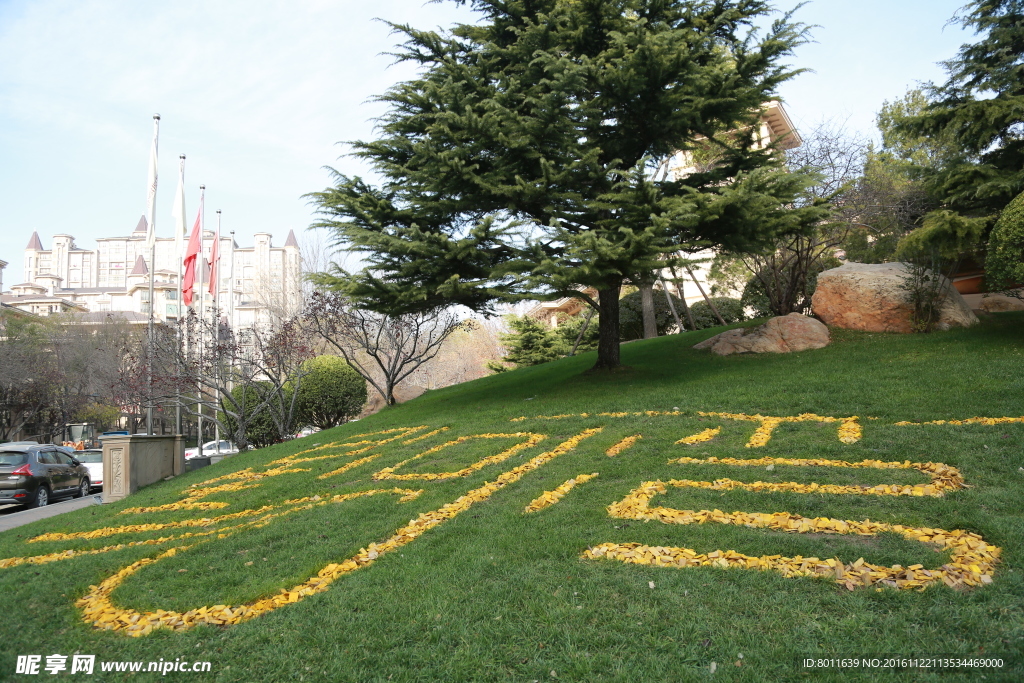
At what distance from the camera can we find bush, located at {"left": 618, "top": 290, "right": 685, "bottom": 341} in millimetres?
22547

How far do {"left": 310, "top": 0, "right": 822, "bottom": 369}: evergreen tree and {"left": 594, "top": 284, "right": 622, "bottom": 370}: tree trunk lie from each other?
0.05 m

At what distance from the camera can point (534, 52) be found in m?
11.9

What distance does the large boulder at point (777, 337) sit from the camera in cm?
1317

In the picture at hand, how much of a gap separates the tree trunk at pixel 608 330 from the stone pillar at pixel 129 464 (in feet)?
28.8

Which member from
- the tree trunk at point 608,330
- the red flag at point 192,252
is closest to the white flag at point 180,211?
the red flag at point 192,252

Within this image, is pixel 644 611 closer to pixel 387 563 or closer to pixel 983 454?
pixel 387 563

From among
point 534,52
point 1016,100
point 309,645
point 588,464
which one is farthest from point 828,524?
point 1016,100

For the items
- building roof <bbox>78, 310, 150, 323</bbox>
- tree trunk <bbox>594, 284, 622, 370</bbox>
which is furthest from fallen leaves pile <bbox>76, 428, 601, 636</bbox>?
building roof <bbox>78, 310, 150, 323</bbox>

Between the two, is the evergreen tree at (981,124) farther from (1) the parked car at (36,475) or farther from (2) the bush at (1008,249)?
(1) the parked car at (36,475)

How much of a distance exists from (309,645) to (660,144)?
1112 centimetres

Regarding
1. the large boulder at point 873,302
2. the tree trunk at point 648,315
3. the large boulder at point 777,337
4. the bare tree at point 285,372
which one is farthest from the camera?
the tree trunk at point 648,315

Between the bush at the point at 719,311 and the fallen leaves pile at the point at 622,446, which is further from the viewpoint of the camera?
the bush at the point at 719,311

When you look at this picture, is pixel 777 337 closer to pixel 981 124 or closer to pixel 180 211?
pixel 981 124

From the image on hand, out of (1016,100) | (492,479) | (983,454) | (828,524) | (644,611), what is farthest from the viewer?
(1016,100)
